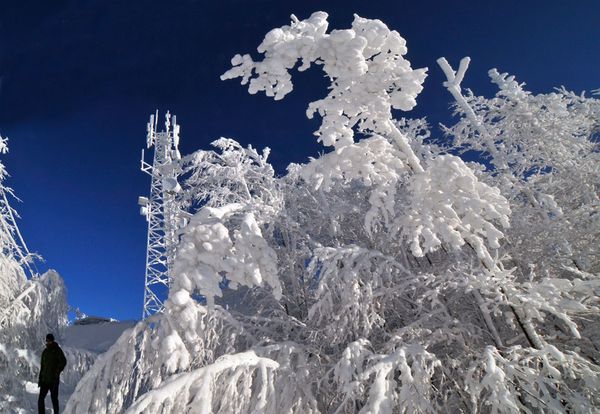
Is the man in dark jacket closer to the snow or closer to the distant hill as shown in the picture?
the snow

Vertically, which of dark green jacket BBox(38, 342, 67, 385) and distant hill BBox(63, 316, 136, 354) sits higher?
distant hill BBox(63, 316, 136, 354)

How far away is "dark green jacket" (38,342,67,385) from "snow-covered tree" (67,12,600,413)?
2.55 metres

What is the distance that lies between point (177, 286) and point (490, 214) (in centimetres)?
318

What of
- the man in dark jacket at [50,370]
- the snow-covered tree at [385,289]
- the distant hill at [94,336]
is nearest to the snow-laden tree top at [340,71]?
the snow-covered tree at [385,289]

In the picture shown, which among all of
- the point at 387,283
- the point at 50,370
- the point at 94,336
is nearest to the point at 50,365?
the point at 50,370

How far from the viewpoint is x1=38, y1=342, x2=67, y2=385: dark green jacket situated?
7.09 metres

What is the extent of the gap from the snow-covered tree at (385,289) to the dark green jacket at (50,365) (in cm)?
255

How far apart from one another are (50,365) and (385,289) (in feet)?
21.0

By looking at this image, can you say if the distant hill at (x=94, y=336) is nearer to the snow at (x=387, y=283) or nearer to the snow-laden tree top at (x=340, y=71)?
the snow at (x=387, y=283)

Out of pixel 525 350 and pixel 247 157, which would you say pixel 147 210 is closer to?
pixel 247 157

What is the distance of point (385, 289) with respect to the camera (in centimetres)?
505

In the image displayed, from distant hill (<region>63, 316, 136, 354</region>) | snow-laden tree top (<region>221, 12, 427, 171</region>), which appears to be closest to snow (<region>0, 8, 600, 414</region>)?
snow-laden tree top (<region>221, 12, 427, 171</region>)

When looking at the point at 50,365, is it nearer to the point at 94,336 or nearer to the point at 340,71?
the point at 340,71

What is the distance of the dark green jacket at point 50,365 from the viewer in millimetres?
7090
